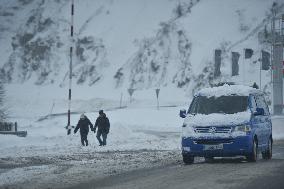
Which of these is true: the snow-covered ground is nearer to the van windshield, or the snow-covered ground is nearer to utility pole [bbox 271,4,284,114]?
the van windshield

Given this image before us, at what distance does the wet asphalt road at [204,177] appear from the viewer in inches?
472

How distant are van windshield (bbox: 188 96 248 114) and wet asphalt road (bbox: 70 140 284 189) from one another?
1.65m

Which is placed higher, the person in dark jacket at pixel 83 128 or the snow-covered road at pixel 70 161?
the person in dark jacket at pixel 83 128

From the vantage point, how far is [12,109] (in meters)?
85.2

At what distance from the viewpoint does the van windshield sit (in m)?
17.9

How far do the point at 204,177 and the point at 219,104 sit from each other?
500 cm

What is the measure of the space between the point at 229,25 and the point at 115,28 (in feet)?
67.8

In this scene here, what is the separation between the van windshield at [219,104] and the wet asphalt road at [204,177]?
1649 millimetres

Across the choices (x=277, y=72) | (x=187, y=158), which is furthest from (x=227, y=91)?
(x=277, y=72)

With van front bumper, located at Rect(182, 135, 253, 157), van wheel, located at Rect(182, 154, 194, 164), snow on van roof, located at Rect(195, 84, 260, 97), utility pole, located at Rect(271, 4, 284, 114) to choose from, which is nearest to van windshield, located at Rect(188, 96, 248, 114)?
snow on van roof, located at Rect(195, 84, 260, 97)

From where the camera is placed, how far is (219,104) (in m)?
18.2

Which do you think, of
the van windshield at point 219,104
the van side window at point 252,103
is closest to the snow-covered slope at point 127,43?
the van side window at point 252,103

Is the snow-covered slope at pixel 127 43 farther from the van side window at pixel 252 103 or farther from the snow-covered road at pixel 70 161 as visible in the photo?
the van side window at pixel 252 103

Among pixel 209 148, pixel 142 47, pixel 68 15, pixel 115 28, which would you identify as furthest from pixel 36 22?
pixel 209 148
